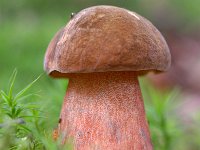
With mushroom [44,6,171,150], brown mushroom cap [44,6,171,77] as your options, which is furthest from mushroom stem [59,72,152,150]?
brown mushroom cap [44,6,171,77]

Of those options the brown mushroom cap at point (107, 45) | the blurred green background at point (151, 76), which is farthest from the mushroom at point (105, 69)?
the blurred green background at point (151, 76)

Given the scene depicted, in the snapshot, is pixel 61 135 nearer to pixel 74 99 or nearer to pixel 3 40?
pixel 74 99

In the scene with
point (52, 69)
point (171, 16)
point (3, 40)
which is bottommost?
point (171, 16)

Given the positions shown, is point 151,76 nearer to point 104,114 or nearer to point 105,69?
point 104,114

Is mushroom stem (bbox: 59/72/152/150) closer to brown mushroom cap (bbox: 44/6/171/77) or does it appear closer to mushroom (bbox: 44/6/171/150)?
mushroom (bbox: 44/6/171/150)

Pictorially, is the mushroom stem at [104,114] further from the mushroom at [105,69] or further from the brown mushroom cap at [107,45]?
the brown mushroom cap at [107,45]

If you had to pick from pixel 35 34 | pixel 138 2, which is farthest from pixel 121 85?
pixel 138 2

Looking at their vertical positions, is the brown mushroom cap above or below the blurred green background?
above
